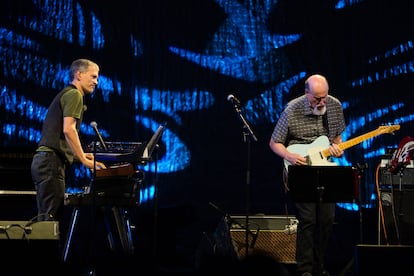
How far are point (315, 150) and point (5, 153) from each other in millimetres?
3311

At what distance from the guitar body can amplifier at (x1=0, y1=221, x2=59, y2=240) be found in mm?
2292

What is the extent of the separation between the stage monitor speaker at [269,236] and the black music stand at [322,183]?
57.9 inches

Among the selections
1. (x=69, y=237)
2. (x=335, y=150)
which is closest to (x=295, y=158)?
(x=335, y=150)

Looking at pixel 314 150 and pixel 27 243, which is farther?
pixel 314 150

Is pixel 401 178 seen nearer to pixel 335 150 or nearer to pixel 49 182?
pixel 335 150

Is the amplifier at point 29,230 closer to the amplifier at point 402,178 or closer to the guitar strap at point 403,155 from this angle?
the guitar strap at point 403,155

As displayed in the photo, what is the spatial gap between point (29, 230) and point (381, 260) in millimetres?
2623

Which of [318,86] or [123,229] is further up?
[318,86]

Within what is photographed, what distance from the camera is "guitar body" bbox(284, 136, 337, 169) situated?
6.31m

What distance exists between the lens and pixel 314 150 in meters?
6.36

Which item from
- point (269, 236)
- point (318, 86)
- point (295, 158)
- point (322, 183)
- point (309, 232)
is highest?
point (318, 86)

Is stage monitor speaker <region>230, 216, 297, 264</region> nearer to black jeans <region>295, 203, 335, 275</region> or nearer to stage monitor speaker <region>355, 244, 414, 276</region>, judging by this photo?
black jeans <region>295, 203, 335, 275</region>

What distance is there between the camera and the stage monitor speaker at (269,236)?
6934 mm

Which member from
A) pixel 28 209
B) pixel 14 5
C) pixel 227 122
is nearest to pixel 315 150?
pixel 227 122
